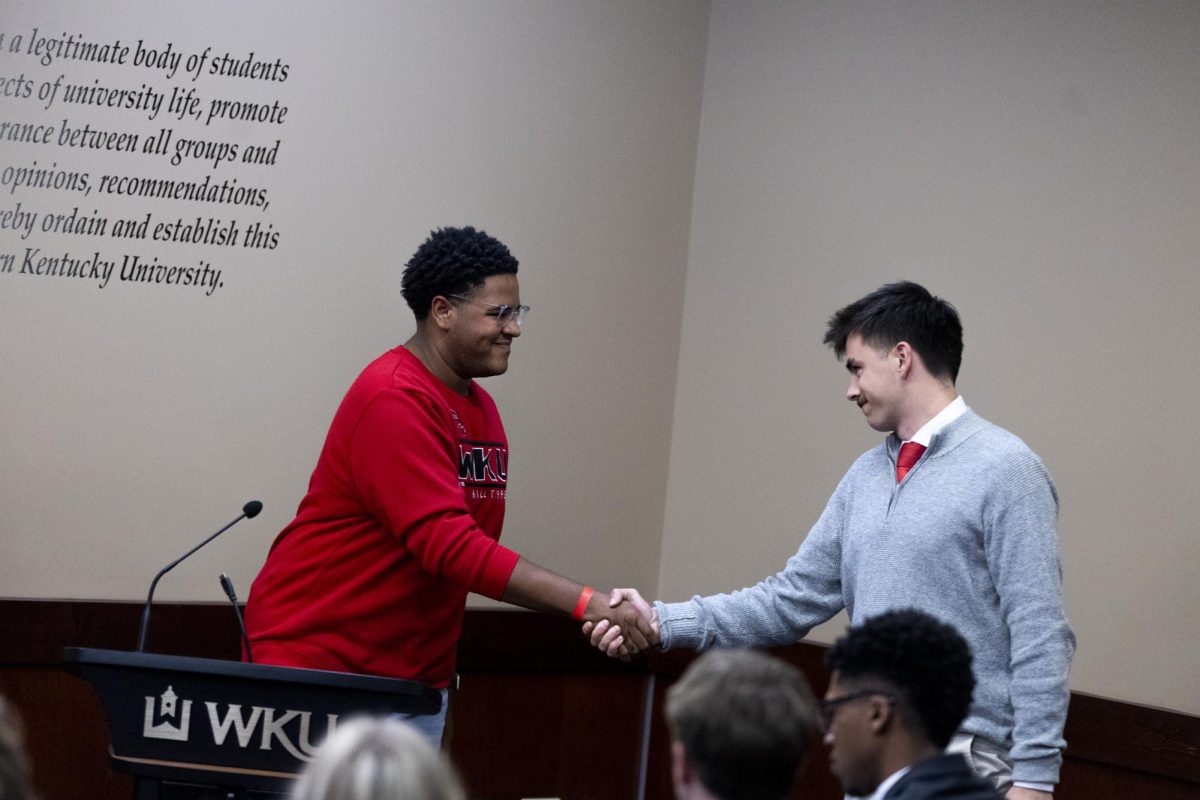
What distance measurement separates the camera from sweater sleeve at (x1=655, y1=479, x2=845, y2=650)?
288cm

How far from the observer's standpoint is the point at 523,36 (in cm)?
418

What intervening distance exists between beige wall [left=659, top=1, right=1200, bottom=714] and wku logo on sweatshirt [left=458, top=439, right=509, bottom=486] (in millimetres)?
1431

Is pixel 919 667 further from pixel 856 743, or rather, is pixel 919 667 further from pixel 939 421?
pixel 939 421

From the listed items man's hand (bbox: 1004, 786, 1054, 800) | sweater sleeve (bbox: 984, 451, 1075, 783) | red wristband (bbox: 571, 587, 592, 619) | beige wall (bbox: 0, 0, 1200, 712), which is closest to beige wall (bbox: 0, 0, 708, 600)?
beige wall (bbox: 0, 0, 1200, 712)

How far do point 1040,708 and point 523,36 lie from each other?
8.80 ft

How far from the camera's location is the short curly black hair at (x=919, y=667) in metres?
1.88

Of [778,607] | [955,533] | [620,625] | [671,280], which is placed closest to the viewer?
[955,533]

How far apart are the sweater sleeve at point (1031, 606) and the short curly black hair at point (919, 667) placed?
0.48 meters

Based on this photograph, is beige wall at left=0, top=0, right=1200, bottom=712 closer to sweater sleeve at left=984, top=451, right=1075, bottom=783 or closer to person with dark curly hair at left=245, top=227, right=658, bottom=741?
person with dark curly hair at left=245, top=227, right=658, bottom=741

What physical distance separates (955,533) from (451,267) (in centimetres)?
125

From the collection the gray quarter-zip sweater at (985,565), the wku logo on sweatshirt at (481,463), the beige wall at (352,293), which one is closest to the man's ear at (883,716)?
the gray quarter-zip sweater at (985,565)

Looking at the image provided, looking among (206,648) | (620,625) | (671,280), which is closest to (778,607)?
(620,625)

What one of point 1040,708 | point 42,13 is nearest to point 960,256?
point 1040,708

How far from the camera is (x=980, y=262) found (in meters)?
3.90
